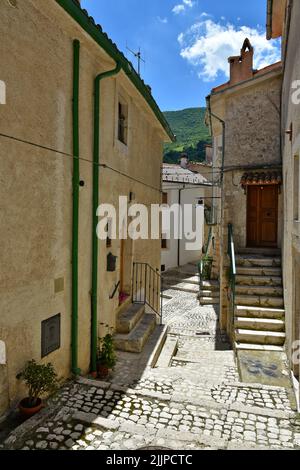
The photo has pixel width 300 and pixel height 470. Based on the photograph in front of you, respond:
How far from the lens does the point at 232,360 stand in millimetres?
7887

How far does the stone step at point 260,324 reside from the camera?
315 inches

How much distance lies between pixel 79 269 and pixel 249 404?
3.43 meters

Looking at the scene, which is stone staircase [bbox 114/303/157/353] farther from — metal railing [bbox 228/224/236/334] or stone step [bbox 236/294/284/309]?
stone step [bbox 236/294/284/309]

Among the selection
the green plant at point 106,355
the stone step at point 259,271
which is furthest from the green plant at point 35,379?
the stone step at point 259,271

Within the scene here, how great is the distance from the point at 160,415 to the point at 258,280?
237 inches

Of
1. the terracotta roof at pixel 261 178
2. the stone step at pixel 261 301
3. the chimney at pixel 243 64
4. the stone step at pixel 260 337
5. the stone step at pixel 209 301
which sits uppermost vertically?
the chimney at pixel 243 64

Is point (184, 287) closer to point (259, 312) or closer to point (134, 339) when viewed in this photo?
point (259, 312)

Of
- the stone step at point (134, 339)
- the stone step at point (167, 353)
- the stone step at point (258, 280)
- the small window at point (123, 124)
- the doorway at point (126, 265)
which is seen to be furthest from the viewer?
the stone step at point (258, 280)

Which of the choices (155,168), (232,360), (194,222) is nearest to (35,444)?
(232,360)

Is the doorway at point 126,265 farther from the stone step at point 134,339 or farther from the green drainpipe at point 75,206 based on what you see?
the green drainpipe at point 75,206

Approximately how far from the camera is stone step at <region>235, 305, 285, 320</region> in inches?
327

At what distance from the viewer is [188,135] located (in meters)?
66.7

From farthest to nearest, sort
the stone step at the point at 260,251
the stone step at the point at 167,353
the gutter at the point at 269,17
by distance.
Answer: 1. the stone step at the point at 260,251
2. the gutter at the point at 269,17
3. the stone step at the point at 167,353

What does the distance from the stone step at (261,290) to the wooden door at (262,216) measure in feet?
8.35
